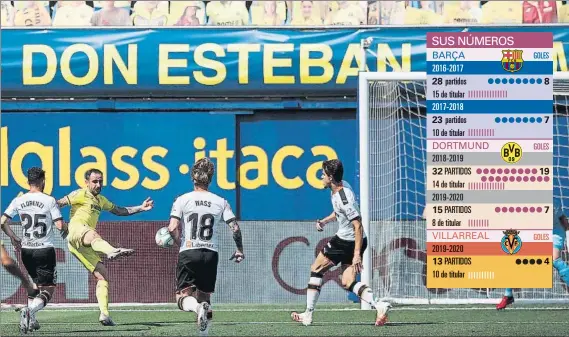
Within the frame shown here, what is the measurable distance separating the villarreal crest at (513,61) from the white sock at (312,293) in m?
3.67

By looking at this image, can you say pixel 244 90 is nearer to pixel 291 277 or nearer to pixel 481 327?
pixel 291 277

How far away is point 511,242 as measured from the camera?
956cm

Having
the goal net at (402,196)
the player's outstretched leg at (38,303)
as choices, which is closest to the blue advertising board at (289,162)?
the goal net at (402,196)

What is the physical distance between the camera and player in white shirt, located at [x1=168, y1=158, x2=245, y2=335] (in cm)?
1058

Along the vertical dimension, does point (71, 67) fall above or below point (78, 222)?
above

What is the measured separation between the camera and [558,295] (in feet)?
51.3

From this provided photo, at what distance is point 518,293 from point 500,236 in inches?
246

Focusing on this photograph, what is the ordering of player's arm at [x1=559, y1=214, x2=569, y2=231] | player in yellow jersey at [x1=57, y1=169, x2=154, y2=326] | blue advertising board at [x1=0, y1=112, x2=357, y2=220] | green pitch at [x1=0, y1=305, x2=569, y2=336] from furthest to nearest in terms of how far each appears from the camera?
blue advertising board at [x1=0, y1=112, x2=357, y2=220]
player's arm at [x1=559, y1=214, x2=569, y2=231]
player in yellow jersey at [x1=57, y1=169, x2=154, y2=326]
green pitch at [x1=0, y1=305, x2=569, y2=336]

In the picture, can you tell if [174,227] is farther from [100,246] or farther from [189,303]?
[100,246]

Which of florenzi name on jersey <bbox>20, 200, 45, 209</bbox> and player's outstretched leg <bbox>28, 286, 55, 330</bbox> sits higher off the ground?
florenzi name on jersey <bbox>20, 200, 45, 209</bbox>

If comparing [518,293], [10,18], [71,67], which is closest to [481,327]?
[518,293]

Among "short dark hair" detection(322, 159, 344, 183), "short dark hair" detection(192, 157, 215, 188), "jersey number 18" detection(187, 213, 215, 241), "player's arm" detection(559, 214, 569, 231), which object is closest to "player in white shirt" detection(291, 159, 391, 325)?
"short dark hair" detection(322, 159, 344, 183)

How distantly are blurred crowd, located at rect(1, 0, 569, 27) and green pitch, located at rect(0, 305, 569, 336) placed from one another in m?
4.23

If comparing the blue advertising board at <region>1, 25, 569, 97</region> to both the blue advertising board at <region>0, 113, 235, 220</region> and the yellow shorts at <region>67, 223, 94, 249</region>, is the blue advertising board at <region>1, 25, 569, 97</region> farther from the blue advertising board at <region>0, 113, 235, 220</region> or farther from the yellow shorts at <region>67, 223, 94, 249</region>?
the yellow shorts at <region>67, 223, 94, 249</region>
